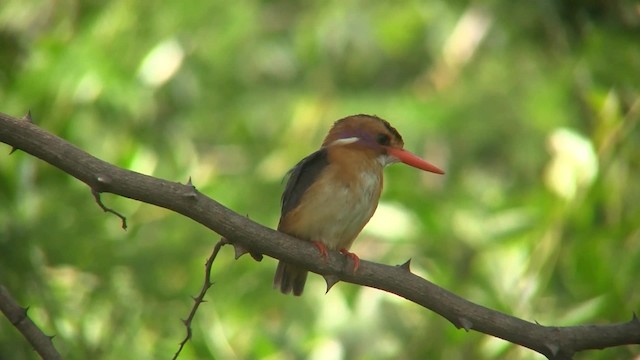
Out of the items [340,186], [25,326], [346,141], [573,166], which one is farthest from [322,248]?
[573,166]

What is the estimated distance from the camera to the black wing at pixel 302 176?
3893 mm

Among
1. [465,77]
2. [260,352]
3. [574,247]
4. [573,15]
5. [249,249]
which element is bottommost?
[249,249]

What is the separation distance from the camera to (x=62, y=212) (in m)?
4.98

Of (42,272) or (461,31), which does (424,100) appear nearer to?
(461,31)

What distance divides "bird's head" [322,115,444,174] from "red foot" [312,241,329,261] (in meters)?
0.51

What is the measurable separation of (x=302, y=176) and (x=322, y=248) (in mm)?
525

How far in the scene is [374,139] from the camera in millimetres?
4031

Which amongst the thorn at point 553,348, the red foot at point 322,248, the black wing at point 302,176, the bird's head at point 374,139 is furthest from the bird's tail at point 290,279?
the thorn at point 553,348

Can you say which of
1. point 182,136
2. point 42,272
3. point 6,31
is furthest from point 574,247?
point 182,136

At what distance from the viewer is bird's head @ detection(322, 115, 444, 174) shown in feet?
13.1

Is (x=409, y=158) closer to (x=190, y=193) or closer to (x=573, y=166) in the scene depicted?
(x=573, y=166)

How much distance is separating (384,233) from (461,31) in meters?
3.11

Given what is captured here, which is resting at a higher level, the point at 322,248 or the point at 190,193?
the point at 322,248

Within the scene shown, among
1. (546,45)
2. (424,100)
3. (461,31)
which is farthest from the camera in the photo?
(461,31)
